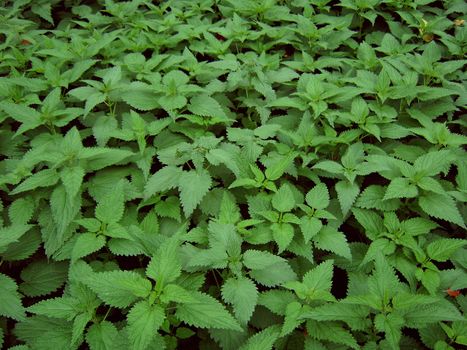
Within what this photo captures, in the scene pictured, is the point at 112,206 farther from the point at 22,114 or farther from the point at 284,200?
the point at 22,114

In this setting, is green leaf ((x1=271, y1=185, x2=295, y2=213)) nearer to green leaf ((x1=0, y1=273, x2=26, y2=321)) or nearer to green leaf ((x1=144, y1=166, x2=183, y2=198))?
green leaf ((x1=144, y1=166, x2=183, y2=198))

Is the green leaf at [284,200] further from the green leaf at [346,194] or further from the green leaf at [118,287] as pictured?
the green leaf at [118,287]

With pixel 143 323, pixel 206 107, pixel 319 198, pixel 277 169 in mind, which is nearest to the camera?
pixel 143 323

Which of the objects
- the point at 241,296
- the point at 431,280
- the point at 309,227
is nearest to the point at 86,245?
the point at 241,296

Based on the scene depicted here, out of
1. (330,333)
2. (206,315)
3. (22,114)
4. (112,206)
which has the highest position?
(22,114)

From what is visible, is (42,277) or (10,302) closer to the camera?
(10,302)

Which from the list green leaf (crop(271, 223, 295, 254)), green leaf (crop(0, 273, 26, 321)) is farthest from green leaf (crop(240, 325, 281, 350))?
green leaf (crop(0, 273, 26, 321))

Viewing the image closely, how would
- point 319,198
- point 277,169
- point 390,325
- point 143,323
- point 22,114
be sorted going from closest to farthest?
point 143,323 → point 390,325 → point 319,198 → point 277,169 → point 22,114
